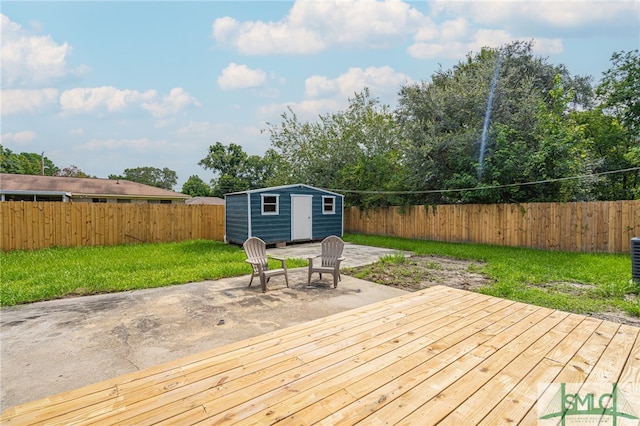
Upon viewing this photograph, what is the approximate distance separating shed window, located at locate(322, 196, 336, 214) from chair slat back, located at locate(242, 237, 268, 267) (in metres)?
7.21

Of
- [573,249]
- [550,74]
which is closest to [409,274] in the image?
[573,249]

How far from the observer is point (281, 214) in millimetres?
11812

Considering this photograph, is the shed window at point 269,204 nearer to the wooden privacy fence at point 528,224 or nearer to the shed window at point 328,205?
the shed window at point 328,205

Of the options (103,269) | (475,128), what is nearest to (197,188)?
(103,269)

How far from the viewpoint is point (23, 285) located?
5.49 meters

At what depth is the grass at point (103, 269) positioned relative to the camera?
17.4 feet

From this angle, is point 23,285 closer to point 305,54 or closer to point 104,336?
point 104,336

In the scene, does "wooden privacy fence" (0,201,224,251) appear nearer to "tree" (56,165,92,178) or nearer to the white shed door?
the white shed door

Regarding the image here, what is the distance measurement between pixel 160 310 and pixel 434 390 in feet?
12.8

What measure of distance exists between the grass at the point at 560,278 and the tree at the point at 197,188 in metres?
32.8

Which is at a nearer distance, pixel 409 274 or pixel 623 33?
pixel 409 274

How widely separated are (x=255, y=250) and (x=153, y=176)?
4737 centimetres

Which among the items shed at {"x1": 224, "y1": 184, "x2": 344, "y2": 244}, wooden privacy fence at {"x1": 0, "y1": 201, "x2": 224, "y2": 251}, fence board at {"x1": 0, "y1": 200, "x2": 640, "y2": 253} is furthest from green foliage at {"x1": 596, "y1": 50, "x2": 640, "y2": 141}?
wooden privacy fence at {"x1": 0, "y1": 201, "x2": 224, "y2": 251}

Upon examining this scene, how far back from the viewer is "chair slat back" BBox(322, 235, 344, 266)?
617cm
